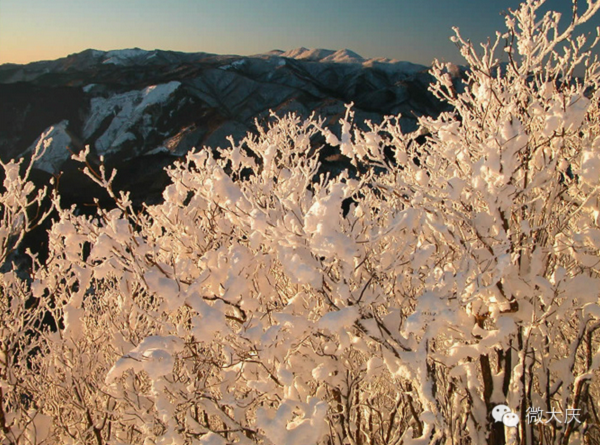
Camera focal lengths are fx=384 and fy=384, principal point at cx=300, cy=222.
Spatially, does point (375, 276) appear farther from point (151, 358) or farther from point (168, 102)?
point (168, 102)

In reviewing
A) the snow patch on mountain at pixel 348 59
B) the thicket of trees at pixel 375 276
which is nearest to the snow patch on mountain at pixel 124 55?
the snow patch on mountain at pixel 348 59

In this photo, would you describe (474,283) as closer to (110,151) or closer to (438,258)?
(438,258)

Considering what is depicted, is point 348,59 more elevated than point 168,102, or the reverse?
point 348,59

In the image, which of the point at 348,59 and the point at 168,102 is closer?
the point at 168,102

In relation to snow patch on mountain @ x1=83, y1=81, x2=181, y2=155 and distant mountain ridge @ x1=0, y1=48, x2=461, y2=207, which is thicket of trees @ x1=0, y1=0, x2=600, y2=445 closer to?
distant mountain ridge @ x1=0, y1=48, x2=461, y2=207

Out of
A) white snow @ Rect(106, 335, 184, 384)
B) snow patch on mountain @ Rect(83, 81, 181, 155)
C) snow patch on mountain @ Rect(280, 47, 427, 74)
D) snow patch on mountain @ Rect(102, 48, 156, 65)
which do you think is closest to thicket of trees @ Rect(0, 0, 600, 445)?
white snow @ Rect(106, 335, 184, 384)

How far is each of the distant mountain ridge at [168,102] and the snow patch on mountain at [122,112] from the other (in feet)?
0.47

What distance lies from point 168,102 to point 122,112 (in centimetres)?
731

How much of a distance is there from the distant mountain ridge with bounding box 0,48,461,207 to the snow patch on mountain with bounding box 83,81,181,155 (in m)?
0.14

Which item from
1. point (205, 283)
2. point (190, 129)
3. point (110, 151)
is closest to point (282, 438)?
point (205, 283)

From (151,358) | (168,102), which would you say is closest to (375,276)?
(151,358)

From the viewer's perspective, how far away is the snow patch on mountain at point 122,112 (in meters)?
53.1

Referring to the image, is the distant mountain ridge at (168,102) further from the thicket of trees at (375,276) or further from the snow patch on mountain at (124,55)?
the thicket of trees at (375,276)

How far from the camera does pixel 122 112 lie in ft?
183
